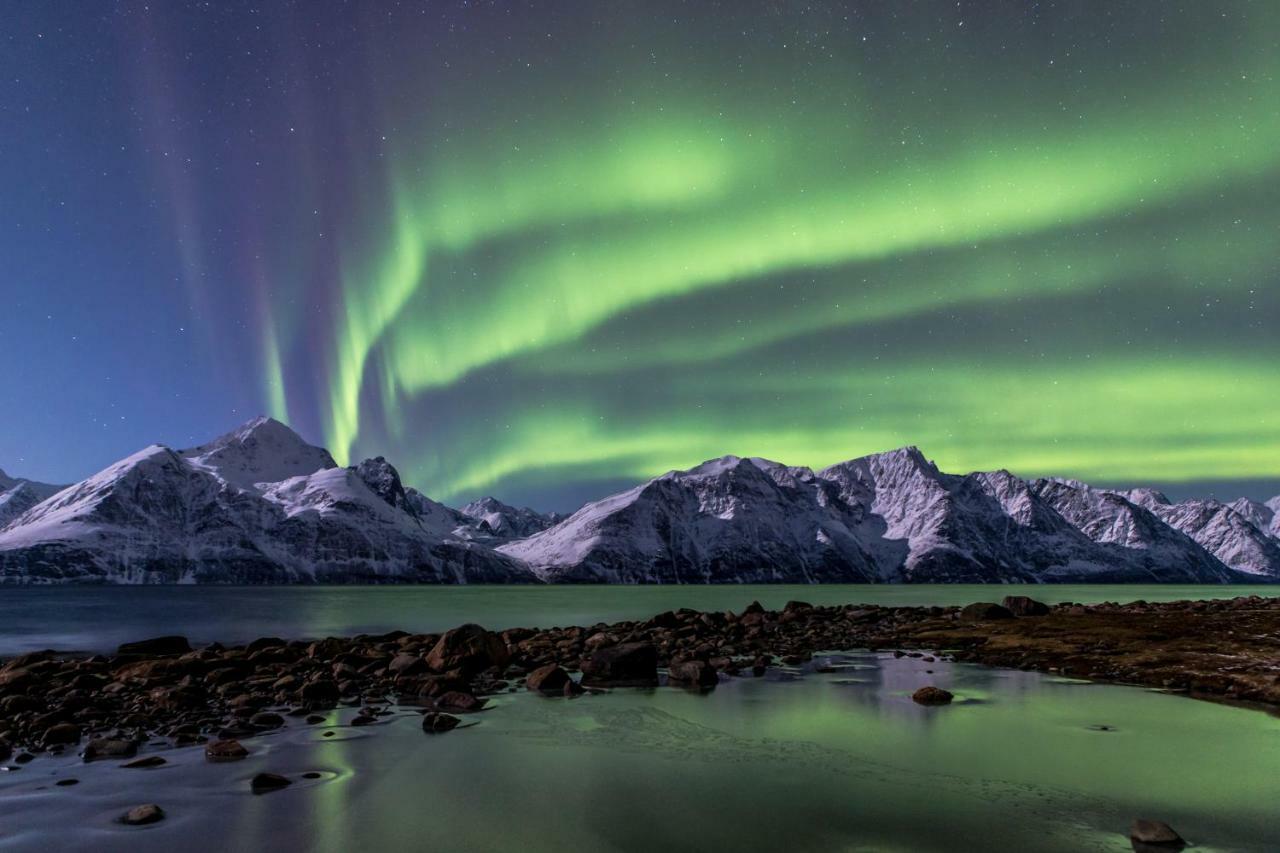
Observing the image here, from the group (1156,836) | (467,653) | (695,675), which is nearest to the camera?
(1156,836)

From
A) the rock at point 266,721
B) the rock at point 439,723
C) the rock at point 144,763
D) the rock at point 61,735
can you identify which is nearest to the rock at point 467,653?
the rock at point 439,723

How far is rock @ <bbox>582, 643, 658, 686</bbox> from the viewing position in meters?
29.7

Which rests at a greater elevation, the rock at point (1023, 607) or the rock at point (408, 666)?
the rock at point (408, 666)

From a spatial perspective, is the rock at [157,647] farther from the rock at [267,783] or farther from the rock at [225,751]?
the rock at [267,783]

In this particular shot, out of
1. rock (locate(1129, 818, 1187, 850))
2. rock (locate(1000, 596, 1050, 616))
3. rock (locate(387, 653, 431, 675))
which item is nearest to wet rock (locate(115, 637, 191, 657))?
rock (locate(387, 653, 431, 675))

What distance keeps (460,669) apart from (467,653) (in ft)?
5.47

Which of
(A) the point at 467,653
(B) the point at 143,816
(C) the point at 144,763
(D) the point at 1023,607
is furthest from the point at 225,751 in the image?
(D) the point at 1023,607

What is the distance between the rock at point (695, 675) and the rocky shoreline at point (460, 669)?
93 mm

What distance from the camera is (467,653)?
3153cm

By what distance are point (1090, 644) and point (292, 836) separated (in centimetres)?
3866

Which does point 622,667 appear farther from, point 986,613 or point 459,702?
point 986,613

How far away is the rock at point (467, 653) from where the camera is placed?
30547 millimetres

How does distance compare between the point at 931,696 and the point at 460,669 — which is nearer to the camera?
the point at 931,696

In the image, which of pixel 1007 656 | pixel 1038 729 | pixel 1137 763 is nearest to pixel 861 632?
pixel 1007 656
